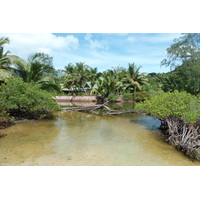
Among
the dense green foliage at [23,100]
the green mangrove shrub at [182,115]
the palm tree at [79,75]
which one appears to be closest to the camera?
the green mangrove shrub at [182,115]

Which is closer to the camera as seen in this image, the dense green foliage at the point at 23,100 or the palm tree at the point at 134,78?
the dense green foliage at the point at 23,100

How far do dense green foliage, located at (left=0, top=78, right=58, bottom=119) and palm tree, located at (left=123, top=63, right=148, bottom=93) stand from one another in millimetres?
21960

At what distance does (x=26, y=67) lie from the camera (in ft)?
39.7

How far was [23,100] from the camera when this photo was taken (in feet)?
28.9

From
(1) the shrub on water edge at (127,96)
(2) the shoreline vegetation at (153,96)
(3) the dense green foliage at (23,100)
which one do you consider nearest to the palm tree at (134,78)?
(1) the shrub on water edge at (127,96)

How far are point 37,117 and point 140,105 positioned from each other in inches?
287

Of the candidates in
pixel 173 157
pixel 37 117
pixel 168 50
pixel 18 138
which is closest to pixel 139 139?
pixel 173 157

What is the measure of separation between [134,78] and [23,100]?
24.6 m

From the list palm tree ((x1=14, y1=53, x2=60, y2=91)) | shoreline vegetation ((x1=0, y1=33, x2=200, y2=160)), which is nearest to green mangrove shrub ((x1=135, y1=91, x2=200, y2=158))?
shoreline vegetation ((x1=0, y1=33, x2=200, y2=160))

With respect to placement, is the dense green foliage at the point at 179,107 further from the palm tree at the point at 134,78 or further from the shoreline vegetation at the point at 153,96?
the palm tree at the point at 134,78

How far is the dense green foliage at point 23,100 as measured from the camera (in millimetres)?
8609

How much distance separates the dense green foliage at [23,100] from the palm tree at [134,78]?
865 inches

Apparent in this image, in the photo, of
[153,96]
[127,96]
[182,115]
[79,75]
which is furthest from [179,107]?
[79,75]

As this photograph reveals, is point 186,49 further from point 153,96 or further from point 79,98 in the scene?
point 79,98
